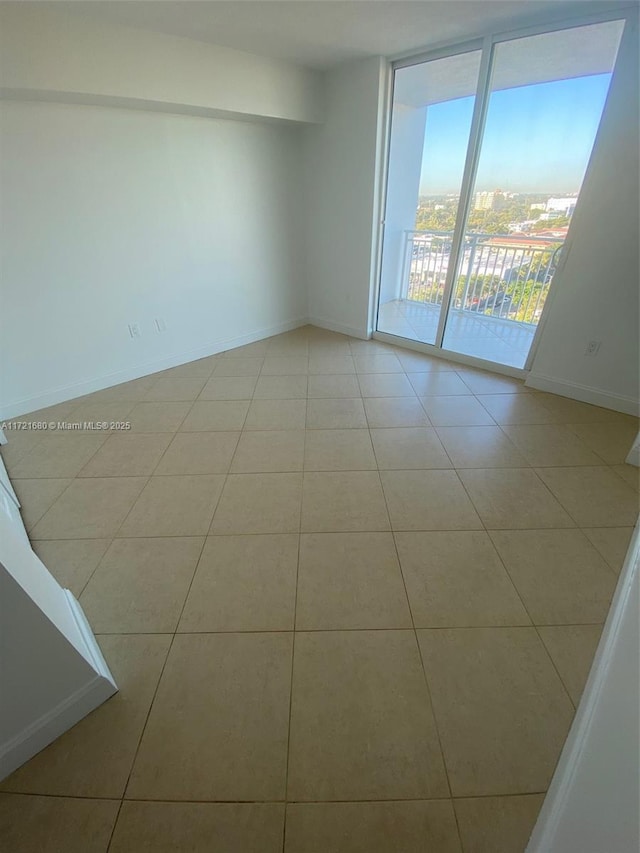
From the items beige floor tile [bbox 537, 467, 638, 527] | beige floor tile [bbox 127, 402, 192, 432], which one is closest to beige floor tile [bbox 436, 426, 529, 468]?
beige floor tile [bbox 537, 467, 638, 527]

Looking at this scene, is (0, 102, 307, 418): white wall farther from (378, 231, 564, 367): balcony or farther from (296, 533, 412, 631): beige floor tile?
(296, 533, 412, 631): beige floor tile

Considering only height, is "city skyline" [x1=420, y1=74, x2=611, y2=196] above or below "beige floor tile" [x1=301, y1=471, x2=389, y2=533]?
above

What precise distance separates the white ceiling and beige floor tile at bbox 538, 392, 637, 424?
2250mm

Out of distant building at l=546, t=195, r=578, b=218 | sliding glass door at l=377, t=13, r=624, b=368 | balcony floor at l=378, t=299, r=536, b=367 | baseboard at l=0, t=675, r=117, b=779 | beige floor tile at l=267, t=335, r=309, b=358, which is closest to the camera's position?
baseboard at l=0, t=675, r=117, b=779

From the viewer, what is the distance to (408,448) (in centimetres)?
227

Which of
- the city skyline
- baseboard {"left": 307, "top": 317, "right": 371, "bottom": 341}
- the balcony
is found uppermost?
the city skyline

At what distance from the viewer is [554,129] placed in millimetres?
2463

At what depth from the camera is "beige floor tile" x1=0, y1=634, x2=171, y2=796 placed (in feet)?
3.18

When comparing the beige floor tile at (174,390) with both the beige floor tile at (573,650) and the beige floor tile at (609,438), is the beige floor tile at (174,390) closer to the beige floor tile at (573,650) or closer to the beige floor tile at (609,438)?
the beige floor tile at (573,650)

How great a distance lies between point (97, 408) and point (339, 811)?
2.76 m

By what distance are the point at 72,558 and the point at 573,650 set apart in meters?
2.00

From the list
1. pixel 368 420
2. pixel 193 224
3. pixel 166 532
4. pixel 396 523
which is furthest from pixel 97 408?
pixel 396 523

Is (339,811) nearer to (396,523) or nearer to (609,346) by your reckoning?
(396,523)

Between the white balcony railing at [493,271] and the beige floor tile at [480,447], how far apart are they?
1.47 meters
